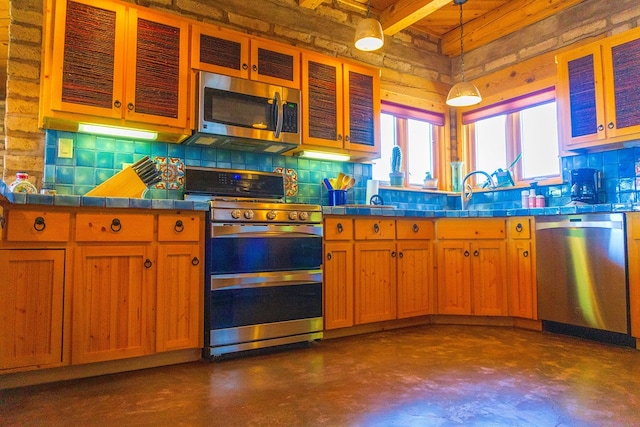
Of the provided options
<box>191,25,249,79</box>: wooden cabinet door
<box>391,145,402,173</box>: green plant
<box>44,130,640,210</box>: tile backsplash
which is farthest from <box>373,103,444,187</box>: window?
<box>191,25,249,79</box>: wooden cabinet door

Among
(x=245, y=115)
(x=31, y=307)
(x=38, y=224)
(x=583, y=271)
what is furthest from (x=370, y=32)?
(x=31, y=307)

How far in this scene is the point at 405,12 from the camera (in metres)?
3.77

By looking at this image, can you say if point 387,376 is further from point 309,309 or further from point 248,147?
point 248,147

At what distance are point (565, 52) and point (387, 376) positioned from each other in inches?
117

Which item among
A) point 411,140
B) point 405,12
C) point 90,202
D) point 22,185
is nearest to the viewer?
point 90,202

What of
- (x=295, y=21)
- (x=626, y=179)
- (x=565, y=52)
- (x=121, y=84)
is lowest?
(x=626, y=179)

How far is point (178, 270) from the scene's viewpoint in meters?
2.38

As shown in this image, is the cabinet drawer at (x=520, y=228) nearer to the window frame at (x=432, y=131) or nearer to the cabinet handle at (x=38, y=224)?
the window frame at (x=432, y=131)

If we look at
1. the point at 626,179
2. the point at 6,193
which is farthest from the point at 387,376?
the point at 626,179

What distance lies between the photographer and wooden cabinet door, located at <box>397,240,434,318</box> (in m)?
3.26

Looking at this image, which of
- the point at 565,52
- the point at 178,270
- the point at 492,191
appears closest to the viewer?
the point at 178,270

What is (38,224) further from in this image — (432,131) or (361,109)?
(432,131)

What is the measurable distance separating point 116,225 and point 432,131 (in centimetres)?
335

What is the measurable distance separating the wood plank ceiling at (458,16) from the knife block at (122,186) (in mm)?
2107
